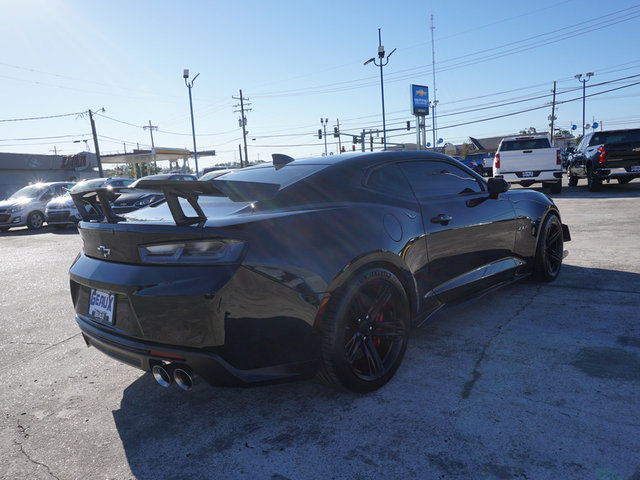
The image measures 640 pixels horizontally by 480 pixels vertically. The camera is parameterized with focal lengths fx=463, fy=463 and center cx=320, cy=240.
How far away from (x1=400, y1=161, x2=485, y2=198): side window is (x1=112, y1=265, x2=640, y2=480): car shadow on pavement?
902mm

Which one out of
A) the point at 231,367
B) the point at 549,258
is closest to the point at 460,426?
the point at 231,367

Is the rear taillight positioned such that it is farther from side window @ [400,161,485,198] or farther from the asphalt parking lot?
side window @ [400,161,485,198]

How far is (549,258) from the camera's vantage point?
487 cm

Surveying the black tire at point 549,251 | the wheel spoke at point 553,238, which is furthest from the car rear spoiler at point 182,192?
the wheel spoke at point 553,238

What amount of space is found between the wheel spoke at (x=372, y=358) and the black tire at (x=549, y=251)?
2683mm

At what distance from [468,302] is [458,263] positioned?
34cm

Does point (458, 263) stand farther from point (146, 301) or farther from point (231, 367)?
point (146, 301)

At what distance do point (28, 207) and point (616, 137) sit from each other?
18.8 meters

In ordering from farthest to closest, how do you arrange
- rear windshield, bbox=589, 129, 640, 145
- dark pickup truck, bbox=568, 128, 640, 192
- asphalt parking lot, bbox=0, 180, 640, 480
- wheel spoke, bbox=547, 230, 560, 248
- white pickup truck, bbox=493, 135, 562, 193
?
1. white pickup truck, bbox=493, 135, 562, 193
2. rear windshield, bbox=589, 129, 640, 145
3. dark pickup truck, bbox=568, 128, 640, 192
4. wheel spoke, bbox=547, 230, 560, 248
5. asphalt parking lot, bbox=0, 180, 640, 480

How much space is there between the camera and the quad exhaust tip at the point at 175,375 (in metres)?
2.24

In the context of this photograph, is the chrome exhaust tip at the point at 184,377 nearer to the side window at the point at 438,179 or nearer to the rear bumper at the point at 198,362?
the rear bumper at the point at 198,362

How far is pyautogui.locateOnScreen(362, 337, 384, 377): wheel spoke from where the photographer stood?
8.82ft

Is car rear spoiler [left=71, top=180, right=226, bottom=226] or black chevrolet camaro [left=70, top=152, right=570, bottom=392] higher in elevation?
car rear spoiler [left=71, top=180, right=226, bottom=226]

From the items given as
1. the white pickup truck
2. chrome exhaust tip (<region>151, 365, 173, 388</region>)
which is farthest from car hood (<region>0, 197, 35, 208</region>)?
chrome exhaust tip (<region>151, 365, 173, 388</region>)
